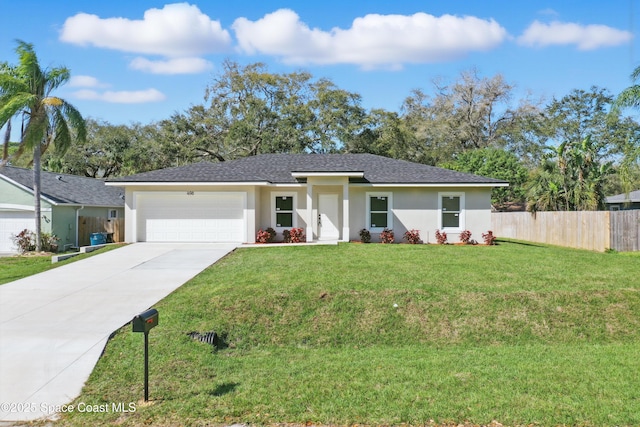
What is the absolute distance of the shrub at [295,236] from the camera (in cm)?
1856

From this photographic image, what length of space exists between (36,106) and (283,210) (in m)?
12.2

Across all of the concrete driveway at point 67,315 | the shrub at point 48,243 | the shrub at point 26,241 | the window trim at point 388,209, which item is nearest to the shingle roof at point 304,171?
the window trim at point 388,209

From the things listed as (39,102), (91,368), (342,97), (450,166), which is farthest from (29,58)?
(450,166)

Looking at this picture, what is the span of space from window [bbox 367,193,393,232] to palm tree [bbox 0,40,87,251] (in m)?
14.1

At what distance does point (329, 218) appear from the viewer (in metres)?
19.7

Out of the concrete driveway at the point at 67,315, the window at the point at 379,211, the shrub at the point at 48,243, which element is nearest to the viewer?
the concrete driveway at the point at 67,315

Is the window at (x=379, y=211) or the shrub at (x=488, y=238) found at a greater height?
the window at (x=379, y=211)

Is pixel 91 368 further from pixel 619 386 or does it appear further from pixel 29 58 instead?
pixel 29 58

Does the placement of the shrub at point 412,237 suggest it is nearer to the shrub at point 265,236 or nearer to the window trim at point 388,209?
the window trim at point 388,209

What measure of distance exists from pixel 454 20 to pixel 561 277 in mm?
16905

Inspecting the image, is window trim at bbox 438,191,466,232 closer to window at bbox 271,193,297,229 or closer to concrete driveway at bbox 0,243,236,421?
window at bbox 271,193,297,229

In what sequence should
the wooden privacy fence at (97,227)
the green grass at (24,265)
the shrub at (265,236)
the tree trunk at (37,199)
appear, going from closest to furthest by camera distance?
the green grass at (24,265) → the shrub at (265,236) → the tree trunk at (37,199) → the wooden privacy fence at (97,227)

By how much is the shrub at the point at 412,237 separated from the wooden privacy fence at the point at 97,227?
14.6 meters

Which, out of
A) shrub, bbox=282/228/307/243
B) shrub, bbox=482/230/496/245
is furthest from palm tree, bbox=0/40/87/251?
shrub, bbox=482/230/496/245
